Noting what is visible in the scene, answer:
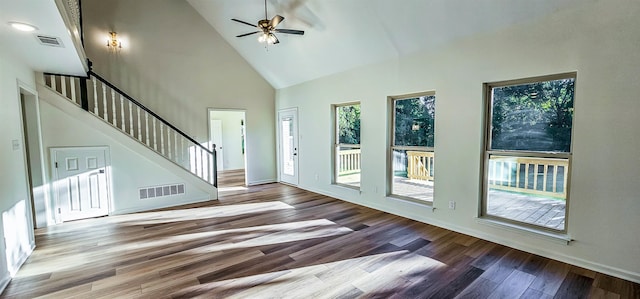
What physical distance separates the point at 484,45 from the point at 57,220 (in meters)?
6.64

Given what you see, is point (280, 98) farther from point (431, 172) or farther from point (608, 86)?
point (608, 86)

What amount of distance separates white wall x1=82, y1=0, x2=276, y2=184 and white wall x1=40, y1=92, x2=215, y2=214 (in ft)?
4.54

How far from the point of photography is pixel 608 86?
268 cm

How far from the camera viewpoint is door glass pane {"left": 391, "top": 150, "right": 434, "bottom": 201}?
4469 mm

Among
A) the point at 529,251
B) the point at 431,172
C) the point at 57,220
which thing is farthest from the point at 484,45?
the point at 57,220

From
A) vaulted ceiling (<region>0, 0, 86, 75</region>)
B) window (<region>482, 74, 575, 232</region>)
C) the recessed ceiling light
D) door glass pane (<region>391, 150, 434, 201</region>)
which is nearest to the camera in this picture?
vaulted ceiling (<region>0, 0, 86, 75</region>)

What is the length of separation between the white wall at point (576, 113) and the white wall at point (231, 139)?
23.4 ft

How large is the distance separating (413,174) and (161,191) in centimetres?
459

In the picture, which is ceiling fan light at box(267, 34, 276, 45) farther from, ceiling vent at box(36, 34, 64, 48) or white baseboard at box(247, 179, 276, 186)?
white baseboard at box(247, 179, 276, 186)

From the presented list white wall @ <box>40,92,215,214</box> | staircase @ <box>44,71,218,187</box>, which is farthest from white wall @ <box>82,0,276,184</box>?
white wall @ <box>40,92,215,214</box>

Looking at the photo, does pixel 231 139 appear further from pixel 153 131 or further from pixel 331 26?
pixel 331 26

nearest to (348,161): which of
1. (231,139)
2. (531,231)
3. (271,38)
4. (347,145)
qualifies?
(347,145)

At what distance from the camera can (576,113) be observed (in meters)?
2.89

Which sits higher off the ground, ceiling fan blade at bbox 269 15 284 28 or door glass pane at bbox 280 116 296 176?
ceiling fan blade at bbox 269 15 284 28
